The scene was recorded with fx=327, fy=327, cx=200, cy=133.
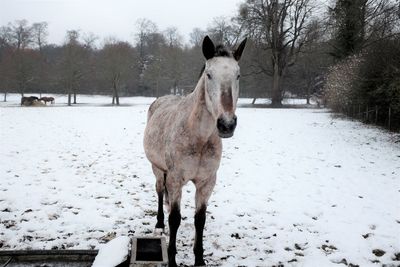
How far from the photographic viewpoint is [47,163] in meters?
8.17

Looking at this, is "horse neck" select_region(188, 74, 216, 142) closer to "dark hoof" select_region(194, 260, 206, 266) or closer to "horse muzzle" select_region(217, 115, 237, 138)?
"horse muzzle" select_region(217, 115, 237, 138)

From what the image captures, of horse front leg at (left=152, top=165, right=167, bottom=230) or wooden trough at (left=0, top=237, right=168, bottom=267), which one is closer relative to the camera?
wooden trough at (left=0, top=237, right=168, bottom=267)

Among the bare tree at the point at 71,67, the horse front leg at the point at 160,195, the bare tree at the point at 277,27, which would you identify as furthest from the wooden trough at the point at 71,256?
the bare tree at the point at 71,67

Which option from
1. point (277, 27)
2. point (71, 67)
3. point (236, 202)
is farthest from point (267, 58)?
point (236, 202)

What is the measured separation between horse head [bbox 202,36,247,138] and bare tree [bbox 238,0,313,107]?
3210cm

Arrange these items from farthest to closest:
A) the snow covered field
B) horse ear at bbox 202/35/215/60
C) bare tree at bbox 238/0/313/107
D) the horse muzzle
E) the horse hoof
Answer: bare tree at bbox 238/0/313/107 → the horse hoof → the snow covered field → horse ear at bbox 202/35/215/60 → the horse muzzle

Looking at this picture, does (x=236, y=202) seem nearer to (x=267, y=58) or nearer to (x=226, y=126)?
(x=226, y=126)

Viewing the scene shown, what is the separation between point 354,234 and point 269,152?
5923mm

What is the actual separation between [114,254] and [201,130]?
1.47m

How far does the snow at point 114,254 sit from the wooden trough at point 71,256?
78 millimetres

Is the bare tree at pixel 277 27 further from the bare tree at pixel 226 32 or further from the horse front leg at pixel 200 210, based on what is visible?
the horse front leg at pixel 200 210

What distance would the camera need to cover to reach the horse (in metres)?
2.81

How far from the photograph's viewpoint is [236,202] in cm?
594

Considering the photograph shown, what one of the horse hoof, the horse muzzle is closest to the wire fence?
the horse hoof
